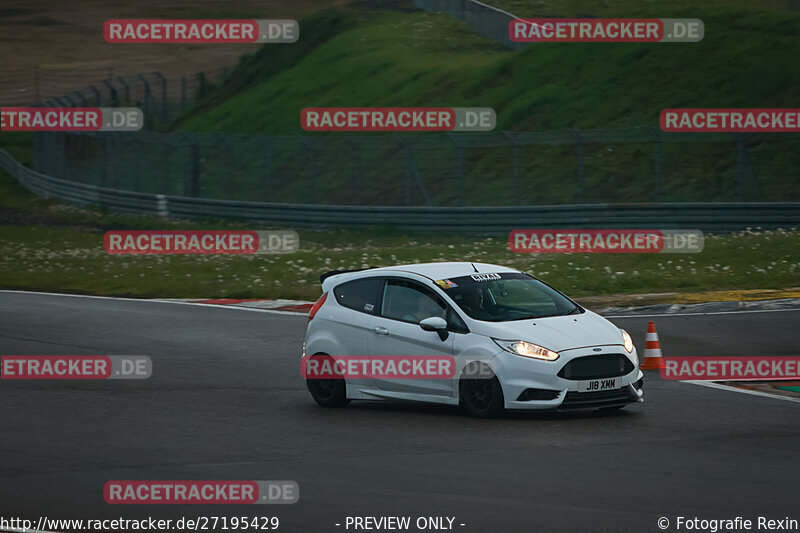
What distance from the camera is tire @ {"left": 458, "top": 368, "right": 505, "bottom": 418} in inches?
468

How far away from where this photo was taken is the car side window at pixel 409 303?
497 inches

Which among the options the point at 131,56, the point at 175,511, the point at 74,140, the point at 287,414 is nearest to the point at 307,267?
the point at 287,414

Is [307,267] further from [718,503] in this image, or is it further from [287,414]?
[718,503]

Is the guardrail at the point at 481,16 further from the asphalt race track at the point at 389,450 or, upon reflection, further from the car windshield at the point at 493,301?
the car windshield at the point at 493,301

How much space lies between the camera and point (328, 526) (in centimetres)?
827

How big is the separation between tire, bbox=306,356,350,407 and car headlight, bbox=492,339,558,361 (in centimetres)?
208

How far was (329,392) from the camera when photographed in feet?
43.4

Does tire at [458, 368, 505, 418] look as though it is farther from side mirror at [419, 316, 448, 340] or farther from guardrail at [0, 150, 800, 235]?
guardrail at [0, 150, 800, 235]

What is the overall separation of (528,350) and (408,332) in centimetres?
137

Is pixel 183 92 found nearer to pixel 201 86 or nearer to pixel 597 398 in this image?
pixel 201 86

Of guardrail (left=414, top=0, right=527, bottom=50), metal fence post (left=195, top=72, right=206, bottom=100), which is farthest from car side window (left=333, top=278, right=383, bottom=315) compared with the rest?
metal fence post (left=195, top=72, right=206, bottom=100)

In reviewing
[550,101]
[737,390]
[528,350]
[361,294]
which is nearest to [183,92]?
[550,101]

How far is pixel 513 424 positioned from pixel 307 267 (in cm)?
1515

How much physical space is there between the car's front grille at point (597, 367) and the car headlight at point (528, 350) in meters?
0.18
